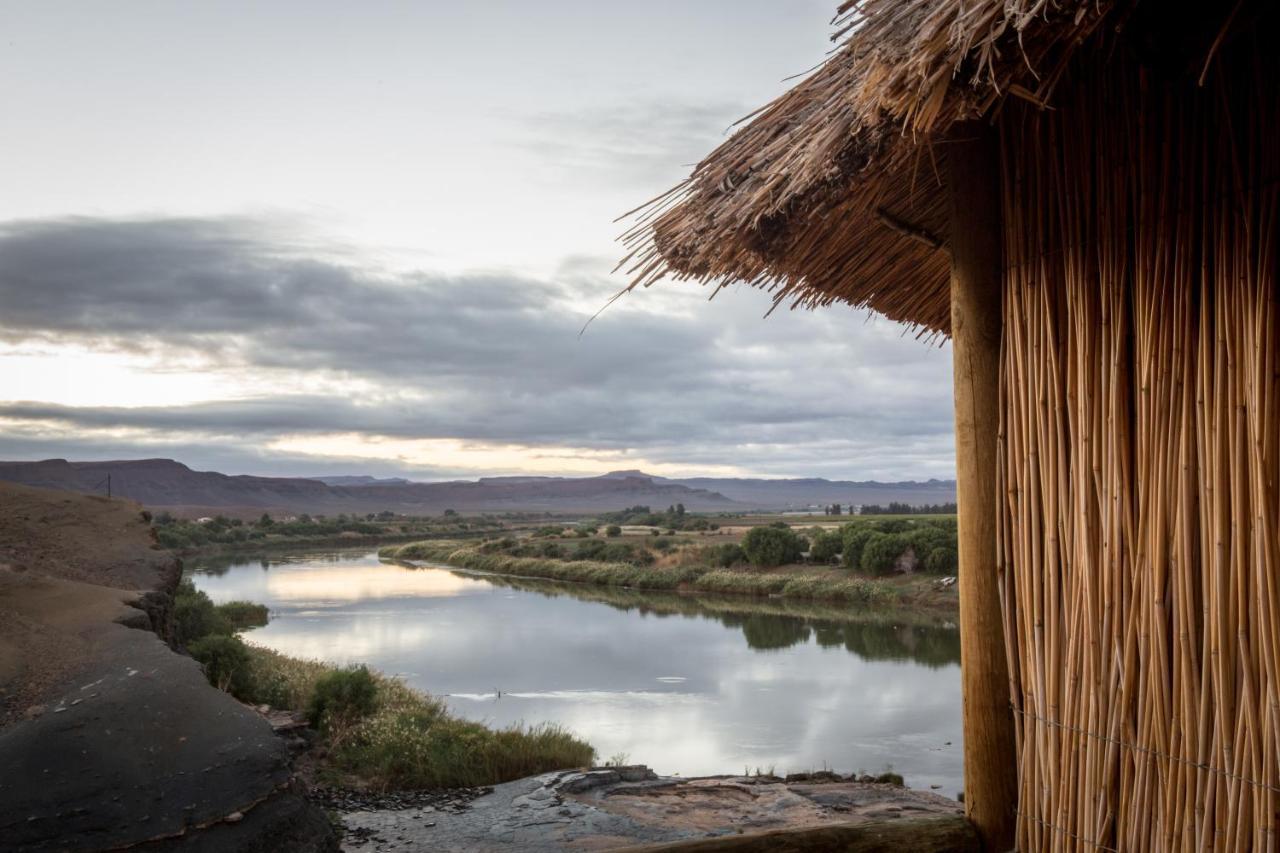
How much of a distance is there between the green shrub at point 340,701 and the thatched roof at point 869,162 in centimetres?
710

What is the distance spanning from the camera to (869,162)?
245 centimetres

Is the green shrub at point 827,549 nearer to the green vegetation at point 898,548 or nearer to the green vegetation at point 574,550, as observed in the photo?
the green vegetation at point 898,548

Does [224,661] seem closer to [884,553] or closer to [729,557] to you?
[884,553]

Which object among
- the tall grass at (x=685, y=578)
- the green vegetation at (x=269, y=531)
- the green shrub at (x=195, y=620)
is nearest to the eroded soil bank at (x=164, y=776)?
the green shrub at (x=195, y=620)

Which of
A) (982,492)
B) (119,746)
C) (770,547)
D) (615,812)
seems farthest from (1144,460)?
(770,547)

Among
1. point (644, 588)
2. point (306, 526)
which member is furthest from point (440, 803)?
point (306, 526)

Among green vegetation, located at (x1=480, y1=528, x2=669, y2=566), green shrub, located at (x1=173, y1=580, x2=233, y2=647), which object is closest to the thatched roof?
green shrub, located at (x1=173, y1=580, x2=233, y2=647)

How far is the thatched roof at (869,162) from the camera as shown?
1900mm

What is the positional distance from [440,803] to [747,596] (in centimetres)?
1952

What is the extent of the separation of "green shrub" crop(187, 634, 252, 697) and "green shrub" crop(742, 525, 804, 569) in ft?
64.5

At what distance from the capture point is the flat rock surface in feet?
18.9

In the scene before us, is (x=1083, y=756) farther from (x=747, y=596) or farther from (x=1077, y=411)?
(x=747, y=596)

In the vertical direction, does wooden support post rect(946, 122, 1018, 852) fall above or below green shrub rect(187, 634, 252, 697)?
above

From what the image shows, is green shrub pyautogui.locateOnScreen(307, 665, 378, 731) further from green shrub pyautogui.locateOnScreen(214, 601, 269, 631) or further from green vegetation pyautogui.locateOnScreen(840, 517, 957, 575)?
green vegetation pyautogui.locateOnScreen(840, 517, 957, 575)
